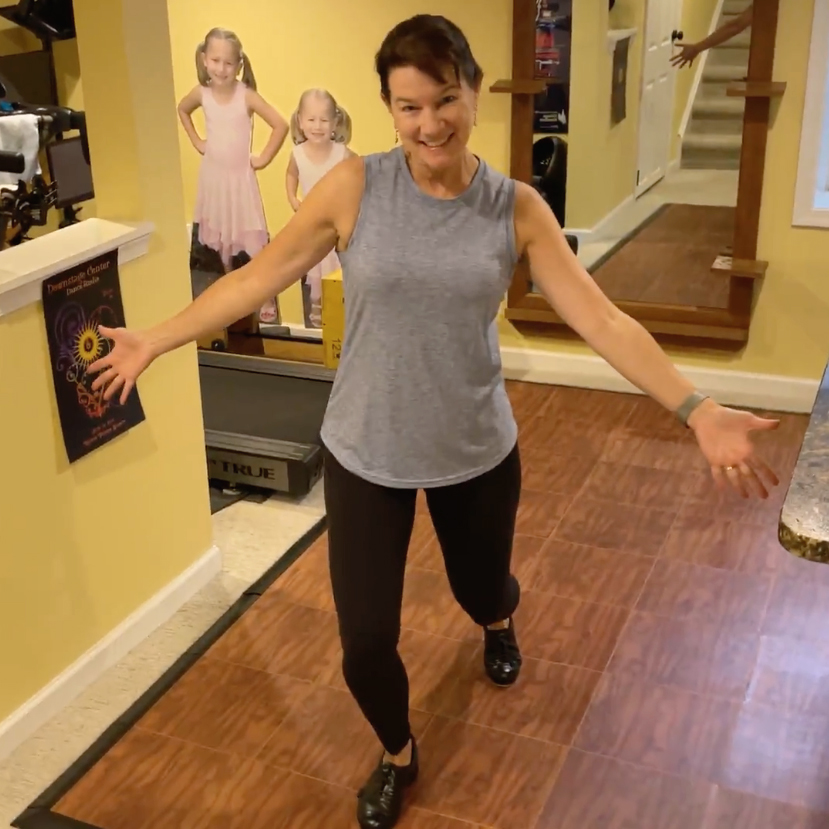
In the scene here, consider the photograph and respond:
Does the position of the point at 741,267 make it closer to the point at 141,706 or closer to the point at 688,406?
the point at 688,406

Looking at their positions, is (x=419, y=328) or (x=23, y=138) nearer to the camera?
(x=419, y=328)

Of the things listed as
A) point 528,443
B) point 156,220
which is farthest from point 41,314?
point 528,443

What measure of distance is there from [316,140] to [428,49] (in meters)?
2.67

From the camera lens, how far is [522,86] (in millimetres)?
3746

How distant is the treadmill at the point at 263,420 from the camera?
3.18 m

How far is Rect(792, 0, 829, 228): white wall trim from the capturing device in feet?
11.1

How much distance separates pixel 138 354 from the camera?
168 centimetres

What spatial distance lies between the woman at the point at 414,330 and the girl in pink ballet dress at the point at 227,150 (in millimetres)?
2605

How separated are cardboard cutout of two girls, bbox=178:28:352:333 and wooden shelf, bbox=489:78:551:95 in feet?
2.12

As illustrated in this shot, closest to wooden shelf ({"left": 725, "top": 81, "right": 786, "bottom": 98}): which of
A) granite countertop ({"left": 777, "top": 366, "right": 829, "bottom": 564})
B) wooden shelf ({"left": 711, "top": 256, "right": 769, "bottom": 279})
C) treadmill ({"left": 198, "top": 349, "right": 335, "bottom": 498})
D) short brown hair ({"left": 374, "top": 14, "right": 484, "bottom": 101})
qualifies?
wooden shelf ({"left": 711, "top": 256, "right": 769, "bottom": 279})

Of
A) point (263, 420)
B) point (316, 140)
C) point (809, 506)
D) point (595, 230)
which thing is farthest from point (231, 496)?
point (809, 506)

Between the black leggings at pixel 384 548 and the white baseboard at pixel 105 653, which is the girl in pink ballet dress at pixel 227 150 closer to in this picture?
the white baseboard at pixel 105 653

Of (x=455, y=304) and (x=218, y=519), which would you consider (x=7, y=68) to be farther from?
(x=455, y=304)

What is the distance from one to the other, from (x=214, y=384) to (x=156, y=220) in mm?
1400
